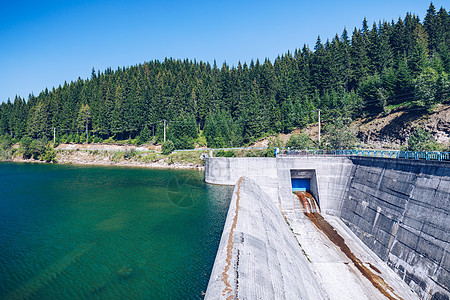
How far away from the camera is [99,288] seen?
1642cm

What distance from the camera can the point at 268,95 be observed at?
294ft

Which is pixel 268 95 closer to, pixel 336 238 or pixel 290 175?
pixel 290 175

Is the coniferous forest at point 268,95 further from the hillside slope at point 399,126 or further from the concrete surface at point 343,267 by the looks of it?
the concrete surface at point 343,267

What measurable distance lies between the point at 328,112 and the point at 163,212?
54.5m

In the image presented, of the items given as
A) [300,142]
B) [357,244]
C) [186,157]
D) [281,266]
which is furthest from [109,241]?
[186,157]

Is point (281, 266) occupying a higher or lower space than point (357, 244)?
higher

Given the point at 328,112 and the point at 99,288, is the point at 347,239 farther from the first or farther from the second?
the point at 328,112

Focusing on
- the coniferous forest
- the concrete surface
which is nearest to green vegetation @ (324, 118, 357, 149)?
the coniferous forest

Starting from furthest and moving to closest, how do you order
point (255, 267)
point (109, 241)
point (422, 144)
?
point (422, 144)
point (109, 241)
point (255, 267)

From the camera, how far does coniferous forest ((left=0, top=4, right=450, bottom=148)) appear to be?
196 feet

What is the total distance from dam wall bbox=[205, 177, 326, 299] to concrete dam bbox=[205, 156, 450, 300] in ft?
0.20

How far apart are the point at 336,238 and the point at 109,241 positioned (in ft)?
78.2

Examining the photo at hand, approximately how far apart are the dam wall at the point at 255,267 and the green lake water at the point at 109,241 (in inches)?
156

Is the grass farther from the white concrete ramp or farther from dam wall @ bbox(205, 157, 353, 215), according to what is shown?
the white concrete ramp
